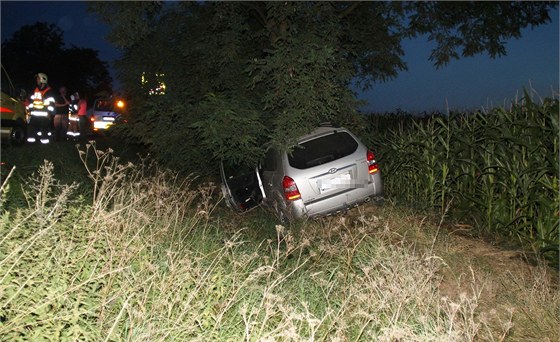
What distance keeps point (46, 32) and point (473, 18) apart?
192 ft

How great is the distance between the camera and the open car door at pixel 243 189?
37.6 ft

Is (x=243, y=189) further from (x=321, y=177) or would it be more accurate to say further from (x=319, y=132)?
(x=321, y=177)

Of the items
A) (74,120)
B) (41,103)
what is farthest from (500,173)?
(74,120)

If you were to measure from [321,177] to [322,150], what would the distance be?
26.6 inches

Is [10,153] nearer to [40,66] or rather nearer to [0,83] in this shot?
[0,83]

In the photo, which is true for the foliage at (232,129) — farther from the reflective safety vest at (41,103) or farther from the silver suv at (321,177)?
the reflective safety vest at (41,103)

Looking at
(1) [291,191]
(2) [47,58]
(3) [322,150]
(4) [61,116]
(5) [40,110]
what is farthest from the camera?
(2) [47,58]

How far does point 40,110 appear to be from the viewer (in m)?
20.3

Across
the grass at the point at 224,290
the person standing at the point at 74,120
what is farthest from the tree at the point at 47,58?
the grass at the point at 224,290

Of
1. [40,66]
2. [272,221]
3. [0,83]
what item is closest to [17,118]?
[0,83]

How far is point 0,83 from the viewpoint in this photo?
55.0 ft

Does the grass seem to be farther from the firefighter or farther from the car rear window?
the firefighter

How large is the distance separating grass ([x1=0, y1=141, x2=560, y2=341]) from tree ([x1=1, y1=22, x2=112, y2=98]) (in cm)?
5947

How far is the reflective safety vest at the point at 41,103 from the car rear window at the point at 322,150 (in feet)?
39.7
